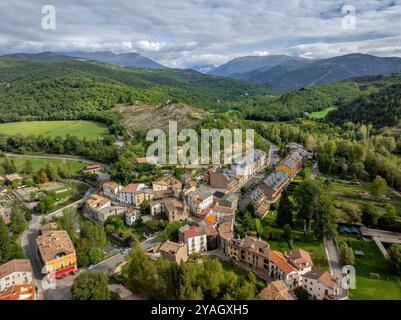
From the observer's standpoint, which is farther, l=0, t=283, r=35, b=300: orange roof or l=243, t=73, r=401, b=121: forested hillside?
l=243, t=73, r=401, b=121: forested hillside

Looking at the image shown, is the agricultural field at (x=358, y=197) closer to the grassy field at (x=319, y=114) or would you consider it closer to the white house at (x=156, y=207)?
the white house at (x=156, y=207)

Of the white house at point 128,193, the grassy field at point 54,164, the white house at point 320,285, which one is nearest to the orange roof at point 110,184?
the white house at point 128,193

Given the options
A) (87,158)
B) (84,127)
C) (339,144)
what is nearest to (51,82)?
(84,127)

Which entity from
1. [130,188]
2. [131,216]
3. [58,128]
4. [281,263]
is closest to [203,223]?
[131,216]

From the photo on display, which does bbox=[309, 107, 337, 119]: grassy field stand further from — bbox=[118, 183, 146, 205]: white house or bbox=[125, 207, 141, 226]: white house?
bbox=[125, 207, 141, 226]: white house

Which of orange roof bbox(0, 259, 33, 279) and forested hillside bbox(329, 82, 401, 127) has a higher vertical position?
forested hillside bbox(329, 82, 401, 127)

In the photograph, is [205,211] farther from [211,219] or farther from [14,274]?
[14,274]

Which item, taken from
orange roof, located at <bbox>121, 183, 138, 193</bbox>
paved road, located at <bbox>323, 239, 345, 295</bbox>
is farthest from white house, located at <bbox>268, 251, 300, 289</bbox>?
orange roof, located at <bbox>121, 183, 138, 193</bbox>
